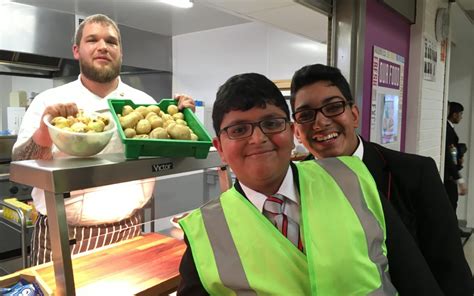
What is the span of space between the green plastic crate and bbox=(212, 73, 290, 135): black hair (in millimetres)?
230

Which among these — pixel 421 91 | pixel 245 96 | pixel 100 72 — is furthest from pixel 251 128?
pixel 421 91

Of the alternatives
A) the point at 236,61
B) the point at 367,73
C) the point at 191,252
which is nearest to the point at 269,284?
the point at 191,252

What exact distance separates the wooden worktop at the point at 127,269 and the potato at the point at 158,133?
1.39 feet

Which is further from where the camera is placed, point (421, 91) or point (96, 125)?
point (421, 91)

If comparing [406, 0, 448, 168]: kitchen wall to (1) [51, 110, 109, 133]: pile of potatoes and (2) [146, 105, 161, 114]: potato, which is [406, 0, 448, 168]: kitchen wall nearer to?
(2) [146, 105, 161, 114]: potato

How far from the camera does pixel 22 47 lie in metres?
3.43

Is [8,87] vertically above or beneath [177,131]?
above

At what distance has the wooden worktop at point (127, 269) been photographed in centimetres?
110

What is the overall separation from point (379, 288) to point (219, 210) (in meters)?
0.40

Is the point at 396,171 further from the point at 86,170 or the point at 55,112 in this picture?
the point at 55,112

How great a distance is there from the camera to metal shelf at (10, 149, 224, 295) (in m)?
0.97

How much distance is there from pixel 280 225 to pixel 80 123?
2.04ft

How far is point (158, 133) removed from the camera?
1.16m

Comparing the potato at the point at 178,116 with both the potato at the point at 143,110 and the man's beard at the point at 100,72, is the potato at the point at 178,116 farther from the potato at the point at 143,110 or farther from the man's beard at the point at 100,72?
the man's beard at the point at 100,72
